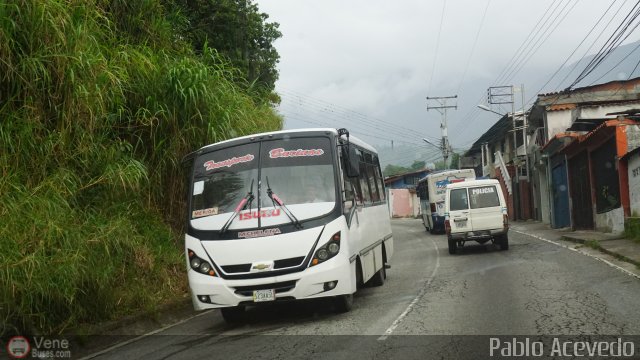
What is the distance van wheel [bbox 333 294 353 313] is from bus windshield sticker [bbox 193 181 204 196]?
100 inches

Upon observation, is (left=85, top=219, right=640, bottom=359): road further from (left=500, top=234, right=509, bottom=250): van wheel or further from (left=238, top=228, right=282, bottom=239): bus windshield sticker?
(left=500, top=234, right=509, bottom=250): van wheel

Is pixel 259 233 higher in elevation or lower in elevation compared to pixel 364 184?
lower

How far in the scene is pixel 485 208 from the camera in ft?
57.9

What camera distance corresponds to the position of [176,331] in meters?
8.75

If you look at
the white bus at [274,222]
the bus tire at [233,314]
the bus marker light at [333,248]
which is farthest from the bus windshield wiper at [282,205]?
the bus tire at [233,314]

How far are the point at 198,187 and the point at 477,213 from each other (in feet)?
35.5

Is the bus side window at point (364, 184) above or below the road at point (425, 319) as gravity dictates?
above

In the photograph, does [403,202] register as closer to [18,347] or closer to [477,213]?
[477,213]

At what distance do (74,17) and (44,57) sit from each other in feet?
4.27

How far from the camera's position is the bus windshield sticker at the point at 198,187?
8.92 meters

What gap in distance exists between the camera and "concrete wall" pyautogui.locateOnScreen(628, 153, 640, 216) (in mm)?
18922

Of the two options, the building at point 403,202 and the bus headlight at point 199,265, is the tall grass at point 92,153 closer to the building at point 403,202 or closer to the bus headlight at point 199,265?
the bus headlight at point 199,265

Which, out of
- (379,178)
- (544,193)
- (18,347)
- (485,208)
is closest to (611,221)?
(485,208)

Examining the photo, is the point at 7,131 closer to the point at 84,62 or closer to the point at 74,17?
the point at 84,62
